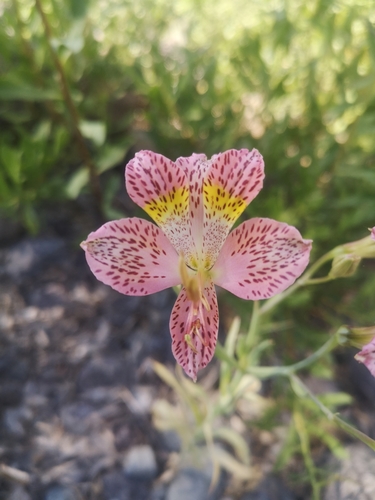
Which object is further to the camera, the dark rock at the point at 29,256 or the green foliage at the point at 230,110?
the dark rock at the point at 29,256

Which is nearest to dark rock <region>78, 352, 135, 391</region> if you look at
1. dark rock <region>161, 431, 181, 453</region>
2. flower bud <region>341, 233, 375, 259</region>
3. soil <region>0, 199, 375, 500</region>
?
soil <region>0, 199, 375, 500</region>

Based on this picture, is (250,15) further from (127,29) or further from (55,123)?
(55,123)

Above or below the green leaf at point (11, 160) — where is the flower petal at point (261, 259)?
below

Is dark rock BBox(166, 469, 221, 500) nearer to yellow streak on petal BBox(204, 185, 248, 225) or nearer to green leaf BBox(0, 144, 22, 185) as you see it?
yellow streak on petal BBox(204, 185, 248, 225)

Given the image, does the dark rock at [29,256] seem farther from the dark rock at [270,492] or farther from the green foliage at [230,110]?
the dark rock at [270,492]

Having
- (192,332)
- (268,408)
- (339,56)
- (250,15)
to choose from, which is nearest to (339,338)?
(192,332)

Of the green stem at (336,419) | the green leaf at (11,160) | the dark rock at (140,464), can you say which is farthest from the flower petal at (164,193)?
the dark rock at (140,464)

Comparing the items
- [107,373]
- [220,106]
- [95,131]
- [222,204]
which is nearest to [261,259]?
[222,204]
